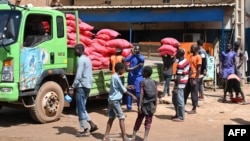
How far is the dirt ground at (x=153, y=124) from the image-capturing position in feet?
25.9

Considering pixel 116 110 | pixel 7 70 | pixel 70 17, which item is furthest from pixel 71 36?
pixel 116 110

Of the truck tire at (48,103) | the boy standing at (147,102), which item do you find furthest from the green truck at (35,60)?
the boy standing at (147,102)

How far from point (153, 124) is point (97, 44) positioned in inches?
102

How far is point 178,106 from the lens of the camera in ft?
30.3

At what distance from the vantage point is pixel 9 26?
812 centimetres

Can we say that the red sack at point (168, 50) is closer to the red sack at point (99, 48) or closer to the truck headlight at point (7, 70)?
the red sack at point (99, 48)

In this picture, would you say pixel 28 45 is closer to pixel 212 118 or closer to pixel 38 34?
pixel 38 34

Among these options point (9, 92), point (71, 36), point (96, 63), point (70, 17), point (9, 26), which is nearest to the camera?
point (9, 92)

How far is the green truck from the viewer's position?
8.07 m

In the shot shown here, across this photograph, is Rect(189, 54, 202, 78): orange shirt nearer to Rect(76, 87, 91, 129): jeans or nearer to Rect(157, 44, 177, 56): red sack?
Rect(157, 44, 177, 56): red sack

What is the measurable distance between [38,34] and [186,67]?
323 centimetres

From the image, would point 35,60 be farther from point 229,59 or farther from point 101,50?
point 229,59

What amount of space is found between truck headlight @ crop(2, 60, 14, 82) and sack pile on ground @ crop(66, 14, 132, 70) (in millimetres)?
1900

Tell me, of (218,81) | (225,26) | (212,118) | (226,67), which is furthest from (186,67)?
(225,26)
